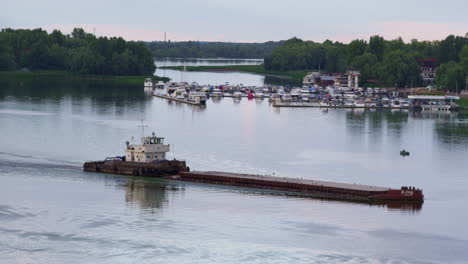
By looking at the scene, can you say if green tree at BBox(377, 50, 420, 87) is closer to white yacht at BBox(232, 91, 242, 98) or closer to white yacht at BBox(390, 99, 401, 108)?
white yacht at BBox(390, 99, 401, 108)

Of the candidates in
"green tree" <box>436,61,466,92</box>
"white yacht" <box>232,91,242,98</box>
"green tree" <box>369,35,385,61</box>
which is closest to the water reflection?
"white yacht" <box>232,91,242,98</box>

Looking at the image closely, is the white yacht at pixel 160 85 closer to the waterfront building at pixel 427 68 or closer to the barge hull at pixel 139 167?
the waterfront building at pixel 427 68

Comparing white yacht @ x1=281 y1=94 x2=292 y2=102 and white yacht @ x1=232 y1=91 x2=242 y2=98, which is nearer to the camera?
white yacht @ x1=281 y1=94 x2=292 y2=102

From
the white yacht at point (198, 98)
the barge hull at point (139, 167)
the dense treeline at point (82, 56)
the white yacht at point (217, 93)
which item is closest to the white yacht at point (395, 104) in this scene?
the white yacht at point (198, 98)

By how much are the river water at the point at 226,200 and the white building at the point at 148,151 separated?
1.77 metres

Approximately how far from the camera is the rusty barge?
169 ft

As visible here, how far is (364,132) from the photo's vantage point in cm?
9206

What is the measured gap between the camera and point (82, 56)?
183875 millimetres

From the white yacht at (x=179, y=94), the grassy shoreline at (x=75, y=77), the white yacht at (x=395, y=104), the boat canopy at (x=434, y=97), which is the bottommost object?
the white yacht at (x=395, y=104)

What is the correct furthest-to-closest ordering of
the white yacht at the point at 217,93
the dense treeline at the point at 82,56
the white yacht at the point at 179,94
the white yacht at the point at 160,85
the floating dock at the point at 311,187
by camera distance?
1. the dense treeline at the point at 82,56
2. the white yacht at the point at 160,85
3. the white yacht at the point at 217,93
4. the white yacht at the point at 179,94
5. the floating dock at the point at 311,187

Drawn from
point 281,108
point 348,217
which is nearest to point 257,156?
point 348,217

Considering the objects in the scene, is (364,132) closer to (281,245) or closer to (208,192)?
(208,192)

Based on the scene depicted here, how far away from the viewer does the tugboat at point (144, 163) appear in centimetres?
5786

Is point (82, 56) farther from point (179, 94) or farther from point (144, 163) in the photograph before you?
point (144, 163)
